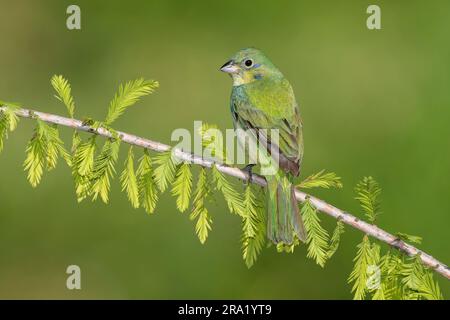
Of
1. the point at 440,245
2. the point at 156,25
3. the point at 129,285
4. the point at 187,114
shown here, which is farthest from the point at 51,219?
the point at 440,245

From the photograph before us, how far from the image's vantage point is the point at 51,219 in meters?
6.41

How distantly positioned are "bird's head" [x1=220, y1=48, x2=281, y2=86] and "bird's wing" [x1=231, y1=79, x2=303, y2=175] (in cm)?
31

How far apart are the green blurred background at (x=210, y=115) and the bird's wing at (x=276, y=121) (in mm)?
2151

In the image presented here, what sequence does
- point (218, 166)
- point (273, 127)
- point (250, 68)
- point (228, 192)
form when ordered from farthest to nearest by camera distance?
point (250, 68), point (273, 127), point (218, 166), point (228, 192)

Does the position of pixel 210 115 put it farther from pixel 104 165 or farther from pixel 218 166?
pixel 104 165

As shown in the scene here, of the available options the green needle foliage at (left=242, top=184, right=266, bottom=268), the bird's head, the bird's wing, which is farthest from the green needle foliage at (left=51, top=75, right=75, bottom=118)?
the bird's head

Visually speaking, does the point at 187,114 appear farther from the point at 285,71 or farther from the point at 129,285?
the point at 129,285

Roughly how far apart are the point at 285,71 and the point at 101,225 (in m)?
2.26

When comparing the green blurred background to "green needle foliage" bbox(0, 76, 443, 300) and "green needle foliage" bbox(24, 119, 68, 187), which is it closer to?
"green needle foliage" bbox(0, 76, 443, 300)

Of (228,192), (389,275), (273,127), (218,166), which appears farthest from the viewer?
(273,127)

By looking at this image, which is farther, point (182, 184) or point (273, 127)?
point (273, 127)

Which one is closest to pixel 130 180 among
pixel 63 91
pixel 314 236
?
pixel 63 91

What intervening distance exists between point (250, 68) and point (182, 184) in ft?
5.64

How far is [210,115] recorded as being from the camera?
7.00m
